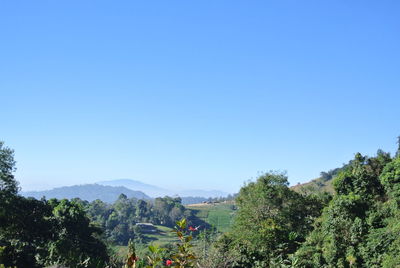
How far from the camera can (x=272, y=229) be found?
19.7 metres

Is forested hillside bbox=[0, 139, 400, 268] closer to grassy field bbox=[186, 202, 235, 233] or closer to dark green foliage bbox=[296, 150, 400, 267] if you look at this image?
dark green foliage bbox=[296, 150, 400, 267]

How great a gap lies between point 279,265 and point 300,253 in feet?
7.83

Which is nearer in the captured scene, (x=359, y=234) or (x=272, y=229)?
(x=359, y=234)

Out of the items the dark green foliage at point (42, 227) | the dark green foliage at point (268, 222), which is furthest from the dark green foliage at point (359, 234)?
the dark green foliage at point (42, 227)

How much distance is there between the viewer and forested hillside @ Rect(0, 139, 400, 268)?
1589 centimetres

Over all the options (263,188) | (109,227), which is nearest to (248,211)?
(263,188)

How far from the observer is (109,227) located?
8669 cm

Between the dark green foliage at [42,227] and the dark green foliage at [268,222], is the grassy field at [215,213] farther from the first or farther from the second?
the dark green foliage at [42,227]

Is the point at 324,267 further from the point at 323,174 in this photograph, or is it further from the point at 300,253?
the point at 323,174

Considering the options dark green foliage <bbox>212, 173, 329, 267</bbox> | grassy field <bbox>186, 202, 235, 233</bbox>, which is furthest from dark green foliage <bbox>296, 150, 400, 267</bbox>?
grassy field <bbox>186, 202, 235, 233</bbox>

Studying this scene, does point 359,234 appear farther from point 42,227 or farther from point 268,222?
point 42,227

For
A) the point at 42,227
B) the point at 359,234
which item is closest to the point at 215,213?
the point at 42,227

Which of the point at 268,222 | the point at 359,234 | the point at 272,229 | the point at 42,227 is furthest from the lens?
the point at 42,227

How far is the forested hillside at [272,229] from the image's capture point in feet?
52.1
